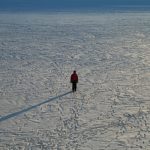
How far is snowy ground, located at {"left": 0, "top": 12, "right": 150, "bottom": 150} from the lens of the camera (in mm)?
8836

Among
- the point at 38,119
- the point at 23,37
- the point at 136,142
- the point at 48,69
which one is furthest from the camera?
the point at 23,37

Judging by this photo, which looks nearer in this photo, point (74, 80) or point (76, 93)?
point (74, 80)

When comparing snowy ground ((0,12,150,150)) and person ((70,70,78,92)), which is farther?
person ((70,70,78,92))

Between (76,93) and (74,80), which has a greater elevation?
(74,80)

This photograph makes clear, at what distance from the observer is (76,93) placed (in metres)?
12.6

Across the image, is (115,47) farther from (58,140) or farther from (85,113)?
(58,140)

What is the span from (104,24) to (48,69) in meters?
18.9

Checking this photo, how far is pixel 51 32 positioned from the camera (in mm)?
29406

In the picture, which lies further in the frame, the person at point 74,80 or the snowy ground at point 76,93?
the person at point 74,80

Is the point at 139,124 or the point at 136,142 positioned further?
the point at 139,124

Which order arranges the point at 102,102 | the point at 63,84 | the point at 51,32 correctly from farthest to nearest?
the point at 51,32, the point at 63,84, the point at 102,102

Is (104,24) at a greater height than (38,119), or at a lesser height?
greater

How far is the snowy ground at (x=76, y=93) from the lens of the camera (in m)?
8.84

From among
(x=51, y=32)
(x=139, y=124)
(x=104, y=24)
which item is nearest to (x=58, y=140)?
(x=139, y=124)
